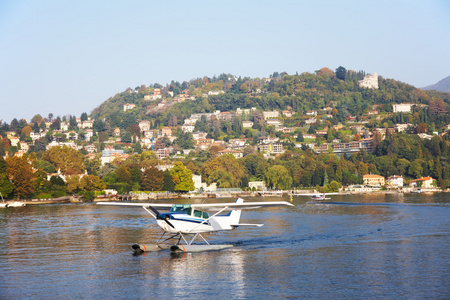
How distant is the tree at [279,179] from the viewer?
115m

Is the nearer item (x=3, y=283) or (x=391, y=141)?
(x=3, y=283)

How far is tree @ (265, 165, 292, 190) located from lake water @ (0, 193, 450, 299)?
82902 millimetres

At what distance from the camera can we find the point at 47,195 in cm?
8056

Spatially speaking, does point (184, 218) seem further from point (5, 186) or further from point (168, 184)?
point (168, 184)

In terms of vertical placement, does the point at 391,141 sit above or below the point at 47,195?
above

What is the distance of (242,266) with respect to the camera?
2011 cm

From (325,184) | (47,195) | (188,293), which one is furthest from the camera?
(325,184)

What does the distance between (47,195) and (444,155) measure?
318ft

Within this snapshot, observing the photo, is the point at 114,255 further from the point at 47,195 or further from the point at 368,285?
the point at 47,195

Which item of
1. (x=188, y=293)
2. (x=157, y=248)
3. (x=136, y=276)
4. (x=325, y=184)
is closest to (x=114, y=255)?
(x=157, y=248)

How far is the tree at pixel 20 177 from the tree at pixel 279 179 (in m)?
54.9

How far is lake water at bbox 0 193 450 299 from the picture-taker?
53.8ft

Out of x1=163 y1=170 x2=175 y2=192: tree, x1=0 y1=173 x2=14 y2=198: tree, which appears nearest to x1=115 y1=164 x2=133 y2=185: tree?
x1=163 y1=170 x2=175 y2=192: tree

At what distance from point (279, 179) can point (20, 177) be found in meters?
57.9
